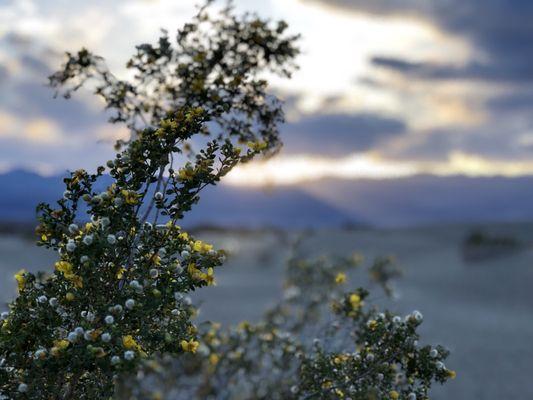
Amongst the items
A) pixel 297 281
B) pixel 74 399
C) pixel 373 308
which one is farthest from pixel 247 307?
pixel 74 399

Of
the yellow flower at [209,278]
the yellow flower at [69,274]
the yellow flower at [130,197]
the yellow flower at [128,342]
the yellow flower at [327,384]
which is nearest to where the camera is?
the yellow flower at [128,342]

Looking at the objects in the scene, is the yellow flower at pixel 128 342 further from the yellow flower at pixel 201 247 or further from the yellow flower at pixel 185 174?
the yellow flower at pixel 185 174

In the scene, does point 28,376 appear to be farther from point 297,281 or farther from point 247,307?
point 247,307

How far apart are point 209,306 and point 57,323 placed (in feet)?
51.0

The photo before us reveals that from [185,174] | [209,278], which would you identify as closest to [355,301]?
[209,278]

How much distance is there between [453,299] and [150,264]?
19.1 m

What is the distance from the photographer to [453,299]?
71.8 ft

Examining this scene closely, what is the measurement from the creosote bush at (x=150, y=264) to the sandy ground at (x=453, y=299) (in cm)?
506

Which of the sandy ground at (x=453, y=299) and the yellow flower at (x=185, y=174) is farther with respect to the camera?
the sandy ground at (x=453, y=299)

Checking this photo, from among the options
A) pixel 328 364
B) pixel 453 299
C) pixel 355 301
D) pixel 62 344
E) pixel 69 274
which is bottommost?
pixel 62 344

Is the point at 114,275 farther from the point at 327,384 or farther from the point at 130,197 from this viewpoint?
the point at 327,384

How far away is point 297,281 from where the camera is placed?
1182 centimetres

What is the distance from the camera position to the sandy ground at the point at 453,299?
1312cm

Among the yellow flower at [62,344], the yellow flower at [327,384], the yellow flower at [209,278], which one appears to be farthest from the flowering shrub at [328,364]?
the yellow flower at [209,278]
